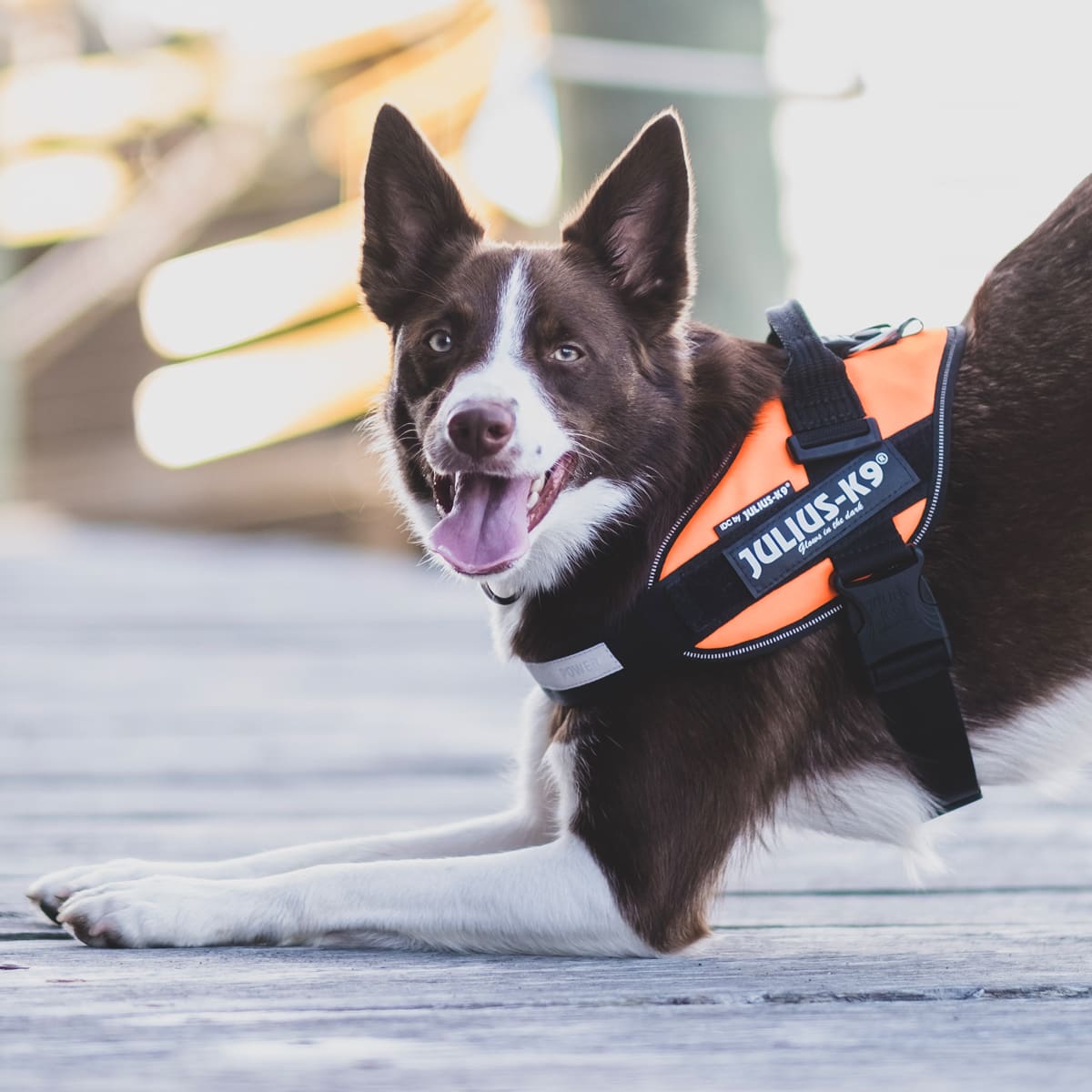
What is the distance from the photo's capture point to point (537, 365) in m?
1.96

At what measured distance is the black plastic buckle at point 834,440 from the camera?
1.82 metres

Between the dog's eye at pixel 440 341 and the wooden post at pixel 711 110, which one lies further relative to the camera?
the wooden post at pixel 711 110

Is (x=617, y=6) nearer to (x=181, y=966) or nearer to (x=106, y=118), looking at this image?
(x=181, y=966)

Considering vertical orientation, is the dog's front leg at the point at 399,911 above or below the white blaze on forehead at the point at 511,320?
below

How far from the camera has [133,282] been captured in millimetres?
11039

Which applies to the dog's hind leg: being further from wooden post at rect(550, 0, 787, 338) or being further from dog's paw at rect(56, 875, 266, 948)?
wooden post at rect(550, 0, 787, 338)

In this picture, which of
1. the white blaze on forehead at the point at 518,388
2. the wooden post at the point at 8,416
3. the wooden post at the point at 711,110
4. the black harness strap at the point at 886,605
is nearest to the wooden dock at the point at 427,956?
the black harness strap at the point at 886,605

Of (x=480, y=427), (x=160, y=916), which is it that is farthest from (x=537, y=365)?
(x=160, y=916)

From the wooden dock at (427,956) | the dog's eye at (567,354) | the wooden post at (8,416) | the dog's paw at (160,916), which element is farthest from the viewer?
the wooden post at (8,416)

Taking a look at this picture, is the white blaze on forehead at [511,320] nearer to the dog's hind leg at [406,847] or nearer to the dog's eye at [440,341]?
the dog's eye at [440,341]

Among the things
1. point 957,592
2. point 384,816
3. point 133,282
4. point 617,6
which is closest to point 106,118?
point 133,282

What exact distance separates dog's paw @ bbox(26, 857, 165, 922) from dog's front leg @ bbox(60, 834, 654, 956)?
9cm

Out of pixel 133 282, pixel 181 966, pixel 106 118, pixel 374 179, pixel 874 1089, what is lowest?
pixel 133 282

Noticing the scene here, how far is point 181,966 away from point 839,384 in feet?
3.22
